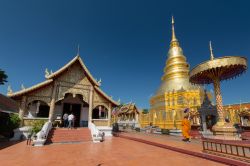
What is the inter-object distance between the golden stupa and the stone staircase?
1301 cm

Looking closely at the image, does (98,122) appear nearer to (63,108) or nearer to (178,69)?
(63,108)

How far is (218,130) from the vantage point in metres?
12.2

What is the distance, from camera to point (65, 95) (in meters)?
15.8

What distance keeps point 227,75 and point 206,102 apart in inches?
158

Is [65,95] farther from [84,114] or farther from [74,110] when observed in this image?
[84,114]

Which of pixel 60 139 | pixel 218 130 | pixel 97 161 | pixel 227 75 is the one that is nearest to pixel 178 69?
pixel 227 75

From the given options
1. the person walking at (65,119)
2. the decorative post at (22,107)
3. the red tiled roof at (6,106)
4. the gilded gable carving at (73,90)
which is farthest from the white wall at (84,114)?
the red tiled roof at (6,106)

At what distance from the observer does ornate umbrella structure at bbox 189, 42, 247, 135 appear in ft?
39.1

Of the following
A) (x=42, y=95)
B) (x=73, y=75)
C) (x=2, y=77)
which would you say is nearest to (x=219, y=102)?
(x=73, y=75)

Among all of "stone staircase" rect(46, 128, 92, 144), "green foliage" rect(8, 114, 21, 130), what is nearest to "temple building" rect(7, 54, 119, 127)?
"green foliage" rect(8, 114, 21, 130)

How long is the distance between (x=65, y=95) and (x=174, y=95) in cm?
1968

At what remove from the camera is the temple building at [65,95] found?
13.1m

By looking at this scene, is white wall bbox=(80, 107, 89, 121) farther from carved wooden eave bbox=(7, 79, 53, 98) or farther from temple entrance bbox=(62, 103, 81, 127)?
carved wooden eave bbox=(7, 79, 53, 98)

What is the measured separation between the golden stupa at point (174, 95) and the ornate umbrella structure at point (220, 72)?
695 cm
